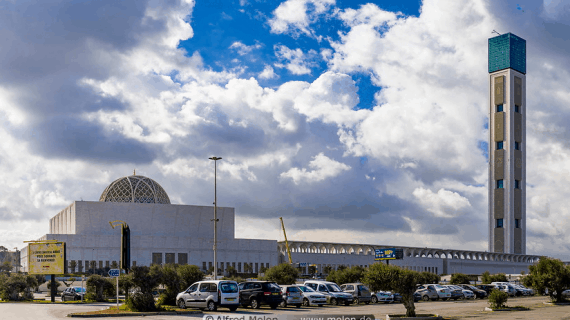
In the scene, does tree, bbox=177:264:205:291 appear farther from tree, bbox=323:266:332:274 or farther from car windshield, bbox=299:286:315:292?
tree, bbox=323:266:332:274

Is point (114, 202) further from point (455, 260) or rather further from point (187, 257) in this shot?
point (455, 260)

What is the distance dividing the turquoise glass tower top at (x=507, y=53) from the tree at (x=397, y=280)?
368 feet

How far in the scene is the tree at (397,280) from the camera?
25.3 m

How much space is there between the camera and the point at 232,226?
10688 centimetres

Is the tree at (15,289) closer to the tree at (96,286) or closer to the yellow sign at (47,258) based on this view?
the yellow sign at (47,258)

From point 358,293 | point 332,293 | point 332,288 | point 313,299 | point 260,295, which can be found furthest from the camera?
point 358,293

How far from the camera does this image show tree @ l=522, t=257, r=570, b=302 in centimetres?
3797

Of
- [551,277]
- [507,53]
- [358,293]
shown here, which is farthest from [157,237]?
[507,53]

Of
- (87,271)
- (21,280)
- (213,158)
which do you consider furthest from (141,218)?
(21,280)

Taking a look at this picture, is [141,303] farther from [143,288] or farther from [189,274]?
[189,274]

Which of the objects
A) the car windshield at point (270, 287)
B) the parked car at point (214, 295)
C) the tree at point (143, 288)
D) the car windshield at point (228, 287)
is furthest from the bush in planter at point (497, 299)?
the tree at point (143, 288)

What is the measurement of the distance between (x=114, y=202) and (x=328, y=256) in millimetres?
37974

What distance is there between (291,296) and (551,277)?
16.4m

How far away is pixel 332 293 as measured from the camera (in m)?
36.6
